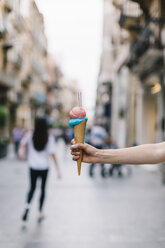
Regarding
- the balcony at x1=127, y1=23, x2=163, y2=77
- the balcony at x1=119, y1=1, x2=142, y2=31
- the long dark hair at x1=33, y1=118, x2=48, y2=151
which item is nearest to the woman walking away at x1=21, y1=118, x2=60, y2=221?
the long dark hair at x1=33, y1=118, x2=48, y2=151

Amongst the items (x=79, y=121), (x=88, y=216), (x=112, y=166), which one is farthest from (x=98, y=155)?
(x=112, y=166)

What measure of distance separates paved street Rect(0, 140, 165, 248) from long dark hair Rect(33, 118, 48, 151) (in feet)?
4.52

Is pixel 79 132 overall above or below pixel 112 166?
above

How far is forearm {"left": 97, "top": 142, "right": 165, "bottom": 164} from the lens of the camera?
2.02 m

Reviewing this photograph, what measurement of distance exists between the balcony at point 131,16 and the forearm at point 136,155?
13998 millimetres

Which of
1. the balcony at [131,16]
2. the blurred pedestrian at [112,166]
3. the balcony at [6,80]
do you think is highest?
the balcony at [131,16]

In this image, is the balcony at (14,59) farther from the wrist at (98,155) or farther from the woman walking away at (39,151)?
the wrist at (98,155)

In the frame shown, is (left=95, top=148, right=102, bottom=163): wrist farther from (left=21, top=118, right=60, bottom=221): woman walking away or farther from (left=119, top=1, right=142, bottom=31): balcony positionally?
(left=119, top=1, right=142, bottom=31): balcony

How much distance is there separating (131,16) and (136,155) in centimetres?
1465

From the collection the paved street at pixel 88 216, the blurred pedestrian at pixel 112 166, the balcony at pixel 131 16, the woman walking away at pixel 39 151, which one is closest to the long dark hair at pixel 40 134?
the woman walking away at pixel 39 151

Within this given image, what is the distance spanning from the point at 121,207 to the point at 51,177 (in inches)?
170

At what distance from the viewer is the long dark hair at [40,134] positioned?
5.07 meters

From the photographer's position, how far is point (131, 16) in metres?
15.2

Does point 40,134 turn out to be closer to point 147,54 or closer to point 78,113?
point 78,113
